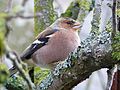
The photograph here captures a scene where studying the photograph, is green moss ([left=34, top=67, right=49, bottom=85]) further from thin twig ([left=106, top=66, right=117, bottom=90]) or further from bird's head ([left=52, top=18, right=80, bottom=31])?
thin twig ([left=106, top=66, right=117, bottom=90])

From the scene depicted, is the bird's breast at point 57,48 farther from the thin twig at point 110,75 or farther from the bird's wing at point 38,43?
the thin twig at point 110,75

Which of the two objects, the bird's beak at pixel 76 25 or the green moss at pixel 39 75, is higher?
→ the bird's beak at pixel 76 25

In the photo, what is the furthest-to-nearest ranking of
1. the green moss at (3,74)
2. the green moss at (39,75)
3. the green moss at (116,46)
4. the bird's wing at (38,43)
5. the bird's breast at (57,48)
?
the bird's wing at (38,43) → the bird's breast at (57,48) → the green moss at (39,75) → the green moss at (116,46) → the green moss at (3,74)

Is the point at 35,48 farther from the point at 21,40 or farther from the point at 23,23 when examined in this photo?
the point at 23,23

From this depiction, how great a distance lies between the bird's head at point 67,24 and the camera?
308 cm

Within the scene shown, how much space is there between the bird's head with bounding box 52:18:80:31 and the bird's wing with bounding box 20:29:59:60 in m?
0.14

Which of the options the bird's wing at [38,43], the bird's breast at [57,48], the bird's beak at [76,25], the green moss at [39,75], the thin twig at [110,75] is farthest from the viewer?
the bird's beak at [76,25]

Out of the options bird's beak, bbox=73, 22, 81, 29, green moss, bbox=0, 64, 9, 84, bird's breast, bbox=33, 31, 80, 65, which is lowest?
bird's breast, bbox=33, 31, 80, 65

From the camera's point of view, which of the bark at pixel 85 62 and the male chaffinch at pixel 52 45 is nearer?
the bark at pixel 85 62

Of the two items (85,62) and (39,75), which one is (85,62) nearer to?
(85,62)

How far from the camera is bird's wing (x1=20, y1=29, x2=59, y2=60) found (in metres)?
2.87

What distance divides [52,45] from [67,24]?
1.56 ft

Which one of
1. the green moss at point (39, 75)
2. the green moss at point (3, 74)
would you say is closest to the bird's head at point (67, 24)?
the green moss at point (39, 75)

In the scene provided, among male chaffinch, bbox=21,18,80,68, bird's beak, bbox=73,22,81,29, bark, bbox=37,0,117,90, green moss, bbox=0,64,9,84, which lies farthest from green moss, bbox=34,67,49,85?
green moss, bbox=0,64,9,84
